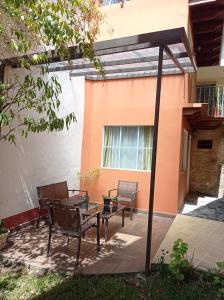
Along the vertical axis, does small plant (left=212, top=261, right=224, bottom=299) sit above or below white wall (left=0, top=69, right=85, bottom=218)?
→ below

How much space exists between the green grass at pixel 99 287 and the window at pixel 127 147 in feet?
13.5

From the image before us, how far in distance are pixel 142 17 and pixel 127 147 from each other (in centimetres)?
371

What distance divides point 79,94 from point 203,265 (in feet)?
19.0

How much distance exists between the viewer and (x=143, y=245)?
200 inches

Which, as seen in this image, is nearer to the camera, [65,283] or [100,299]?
[100,299]

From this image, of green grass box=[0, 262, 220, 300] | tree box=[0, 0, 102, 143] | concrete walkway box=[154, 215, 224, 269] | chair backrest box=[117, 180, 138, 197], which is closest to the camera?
green grass box=[0, 262, 220, 300]

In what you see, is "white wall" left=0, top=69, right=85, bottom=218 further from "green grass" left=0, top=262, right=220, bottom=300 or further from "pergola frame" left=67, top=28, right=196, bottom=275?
"pergola frame" left=67, top=28, right=196, bottom=275

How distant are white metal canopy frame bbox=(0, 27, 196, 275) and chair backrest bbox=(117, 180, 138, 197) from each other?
10.1 ft

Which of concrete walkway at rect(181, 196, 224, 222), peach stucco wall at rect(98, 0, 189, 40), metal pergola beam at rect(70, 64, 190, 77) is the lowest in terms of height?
concrete walkway at rect(181, 196, 224, 222)

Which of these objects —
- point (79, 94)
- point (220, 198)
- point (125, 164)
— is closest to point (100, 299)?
point (125, 164)

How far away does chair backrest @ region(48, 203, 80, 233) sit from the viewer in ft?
13.9

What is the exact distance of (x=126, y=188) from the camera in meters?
7.39

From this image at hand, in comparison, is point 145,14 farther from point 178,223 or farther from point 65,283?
point 65,283

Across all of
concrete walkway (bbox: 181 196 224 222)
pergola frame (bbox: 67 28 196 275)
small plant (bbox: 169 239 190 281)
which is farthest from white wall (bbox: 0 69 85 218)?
concrete walkway (bbox: 181 196 224 222)
